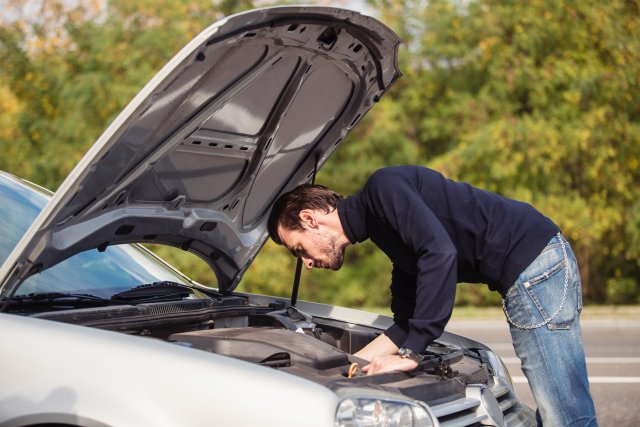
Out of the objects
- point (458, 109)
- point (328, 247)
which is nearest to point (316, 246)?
point (328, 247)

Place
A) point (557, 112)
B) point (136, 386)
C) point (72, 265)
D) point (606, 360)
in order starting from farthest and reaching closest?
point (557, 112)
point (606, 360)
point (72, 265)
point (136, 386)

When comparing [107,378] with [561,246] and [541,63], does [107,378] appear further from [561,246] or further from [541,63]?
[541,63]

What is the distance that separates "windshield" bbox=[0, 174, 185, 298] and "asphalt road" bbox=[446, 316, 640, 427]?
11.1 ft

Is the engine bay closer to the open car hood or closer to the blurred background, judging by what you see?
the open car hood

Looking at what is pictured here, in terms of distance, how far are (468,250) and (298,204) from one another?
0.67 m

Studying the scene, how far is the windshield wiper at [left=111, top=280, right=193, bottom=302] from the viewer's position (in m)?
3.75

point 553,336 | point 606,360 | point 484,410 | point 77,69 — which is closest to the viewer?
point 484,410

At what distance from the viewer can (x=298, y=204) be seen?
3406 mm

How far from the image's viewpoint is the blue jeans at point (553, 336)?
10.6ft

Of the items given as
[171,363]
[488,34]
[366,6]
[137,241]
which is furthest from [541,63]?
[171,363]

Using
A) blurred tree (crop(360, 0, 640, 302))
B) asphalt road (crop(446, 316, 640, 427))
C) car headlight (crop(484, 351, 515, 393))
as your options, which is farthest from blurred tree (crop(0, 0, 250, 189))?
car headlight (crop(484, 351, 515, 393))

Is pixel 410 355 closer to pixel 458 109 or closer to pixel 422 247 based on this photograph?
pixel 422 247

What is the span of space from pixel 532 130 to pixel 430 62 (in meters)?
2.80

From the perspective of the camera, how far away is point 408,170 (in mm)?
3389
